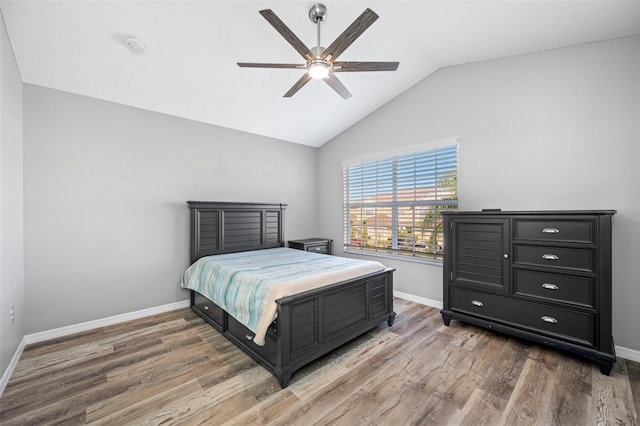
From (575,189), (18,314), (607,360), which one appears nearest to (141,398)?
(18,314)

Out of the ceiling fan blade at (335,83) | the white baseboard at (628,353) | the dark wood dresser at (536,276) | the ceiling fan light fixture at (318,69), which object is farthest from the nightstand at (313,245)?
the white baseboard at (628,353)

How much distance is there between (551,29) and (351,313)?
3187 millimetres

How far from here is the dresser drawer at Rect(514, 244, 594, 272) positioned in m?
2.21

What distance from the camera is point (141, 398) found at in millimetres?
1868

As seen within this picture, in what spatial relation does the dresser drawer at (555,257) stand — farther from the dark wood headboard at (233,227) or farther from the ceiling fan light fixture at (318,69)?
the dark wood headboard at (233,227)

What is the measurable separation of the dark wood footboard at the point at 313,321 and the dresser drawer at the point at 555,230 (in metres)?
1.33

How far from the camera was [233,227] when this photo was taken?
12.6 ft

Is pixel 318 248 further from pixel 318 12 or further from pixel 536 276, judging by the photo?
pixel 318 12

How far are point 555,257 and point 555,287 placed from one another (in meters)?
0.27

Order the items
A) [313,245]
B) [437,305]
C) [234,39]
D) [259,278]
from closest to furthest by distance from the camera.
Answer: [259,278] < [234,39] < [437,305] < [313,245]

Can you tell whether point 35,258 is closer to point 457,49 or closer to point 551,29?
point 457,49

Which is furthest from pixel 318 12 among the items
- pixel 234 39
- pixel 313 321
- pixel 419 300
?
pixel 419 300

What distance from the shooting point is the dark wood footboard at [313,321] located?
6.67 feet

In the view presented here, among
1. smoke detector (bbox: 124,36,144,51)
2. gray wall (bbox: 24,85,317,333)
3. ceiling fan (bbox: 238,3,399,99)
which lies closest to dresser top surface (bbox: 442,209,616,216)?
ceiling fan (bbox: 238,3,399,99)
